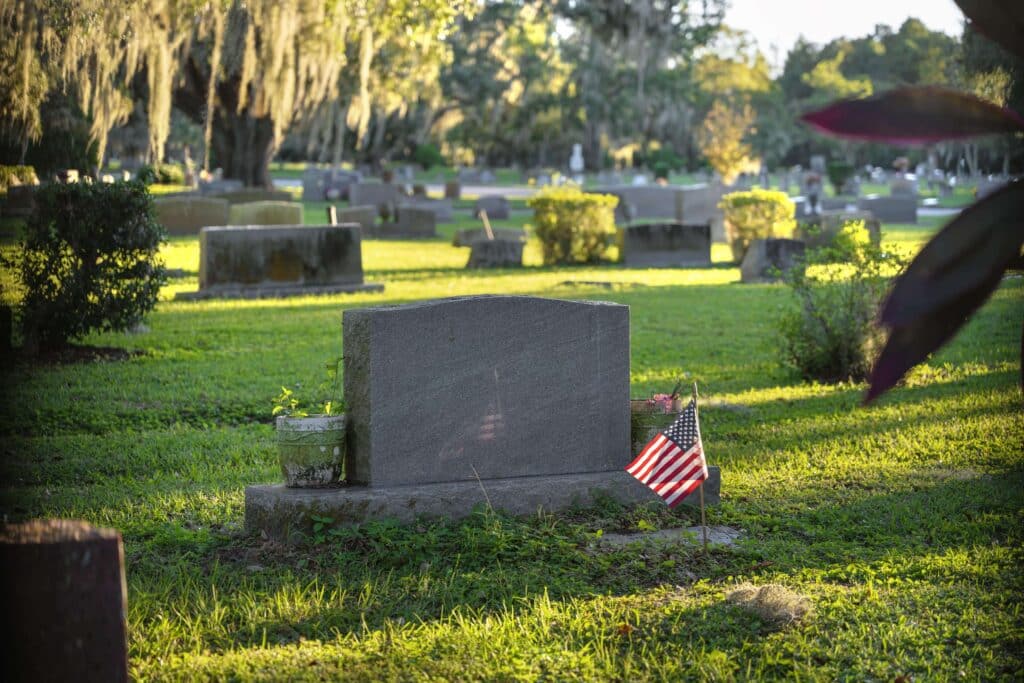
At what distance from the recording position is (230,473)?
775 centimetres

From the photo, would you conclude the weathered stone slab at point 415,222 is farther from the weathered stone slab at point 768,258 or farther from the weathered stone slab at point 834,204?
the weathered stone slab at point 834,204

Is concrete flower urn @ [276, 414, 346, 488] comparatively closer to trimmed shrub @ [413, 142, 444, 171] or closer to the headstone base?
the headstone base

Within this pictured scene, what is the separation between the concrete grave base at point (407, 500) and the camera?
606 centimetres

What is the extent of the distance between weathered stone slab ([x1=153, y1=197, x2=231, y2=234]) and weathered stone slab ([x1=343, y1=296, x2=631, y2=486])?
2224 cm

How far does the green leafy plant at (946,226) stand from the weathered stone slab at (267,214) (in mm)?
20871

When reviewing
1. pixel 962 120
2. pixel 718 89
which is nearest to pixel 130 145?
pixel 718 89

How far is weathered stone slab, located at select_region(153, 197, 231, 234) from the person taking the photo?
2792 centimetres

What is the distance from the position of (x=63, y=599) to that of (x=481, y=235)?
24525mm

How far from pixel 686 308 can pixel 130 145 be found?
50625 mm

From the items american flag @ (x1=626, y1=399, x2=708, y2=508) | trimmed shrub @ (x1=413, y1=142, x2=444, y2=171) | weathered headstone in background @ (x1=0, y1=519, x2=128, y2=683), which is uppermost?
trimmed shrub @ (x1=413, y1=142, x2=444, y2=171)

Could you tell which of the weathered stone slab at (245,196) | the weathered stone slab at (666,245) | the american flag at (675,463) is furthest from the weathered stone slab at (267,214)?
the american flag at (675,463)

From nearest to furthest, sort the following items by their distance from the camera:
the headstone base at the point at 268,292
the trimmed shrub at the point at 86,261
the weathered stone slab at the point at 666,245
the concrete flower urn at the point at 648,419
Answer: the concrete flower urn at the point at 648,419, the trimmed shrub at the point at 86,261, the headstone base at the point at 268,292, the weathered stone slab at the point at 666,245

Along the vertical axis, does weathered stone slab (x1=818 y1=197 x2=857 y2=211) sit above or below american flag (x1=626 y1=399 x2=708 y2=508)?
above

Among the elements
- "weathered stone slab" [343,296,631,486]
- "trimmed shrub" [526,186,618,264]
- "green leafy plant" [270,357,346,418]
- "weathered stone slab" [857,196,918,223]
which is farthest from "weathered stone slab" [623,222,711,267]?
"weathered stone slab" [343,296,631,486]
